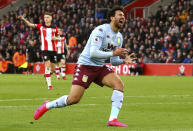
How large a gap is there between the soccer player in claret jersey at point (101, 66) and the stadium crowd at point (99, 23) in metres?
19.7

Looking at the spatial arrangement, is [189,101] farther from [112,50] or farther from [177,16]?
[177,16]

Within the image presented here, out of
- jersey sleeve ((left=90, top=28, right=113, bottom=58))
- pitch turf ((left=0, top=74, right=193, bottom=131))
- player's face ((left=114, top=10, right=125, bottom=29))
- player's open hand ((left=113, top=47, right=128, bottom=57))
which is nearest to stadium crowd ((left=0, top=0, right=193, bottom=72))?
pitch turf ((left=0, top=74, right=193, bottom=131))

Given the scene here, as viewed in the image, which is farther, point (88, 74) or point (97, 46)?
point (88, 74)

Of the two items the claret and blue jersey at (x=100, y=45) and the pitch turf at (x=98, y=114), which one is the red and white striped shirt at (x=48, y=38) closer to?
the pitch turf at (x=98, y=114)

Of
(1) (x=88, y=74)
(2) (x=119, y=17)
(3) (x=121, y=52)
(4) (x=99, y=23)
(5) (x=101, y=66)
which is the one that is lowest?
(1) (x=88, y=74)

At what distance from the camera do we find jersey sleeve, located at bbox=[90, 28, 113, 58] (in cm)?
819

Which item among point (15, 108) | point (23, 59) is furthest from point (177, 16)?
point (15, 108)

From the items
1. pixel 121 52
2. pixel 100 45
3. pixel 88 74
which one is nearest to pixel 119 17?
pixel 100 45

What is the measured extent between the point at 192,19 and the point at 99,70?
2232 cm

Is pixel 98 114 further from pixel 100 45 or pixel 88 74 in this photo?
pixel 100 45

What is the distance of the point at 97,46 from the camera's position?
27.0 ft

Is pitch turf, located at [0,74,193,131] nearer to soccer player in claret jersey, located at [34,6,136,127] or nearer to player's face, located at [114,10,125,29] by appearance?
soccer player in claret jersey, located at [34,6,136,127]

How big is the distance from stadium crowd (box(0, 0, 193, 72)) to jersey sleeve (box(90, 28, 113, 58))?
65.7 feet

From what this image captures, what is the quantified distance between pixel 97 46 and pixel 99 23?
27290mm
